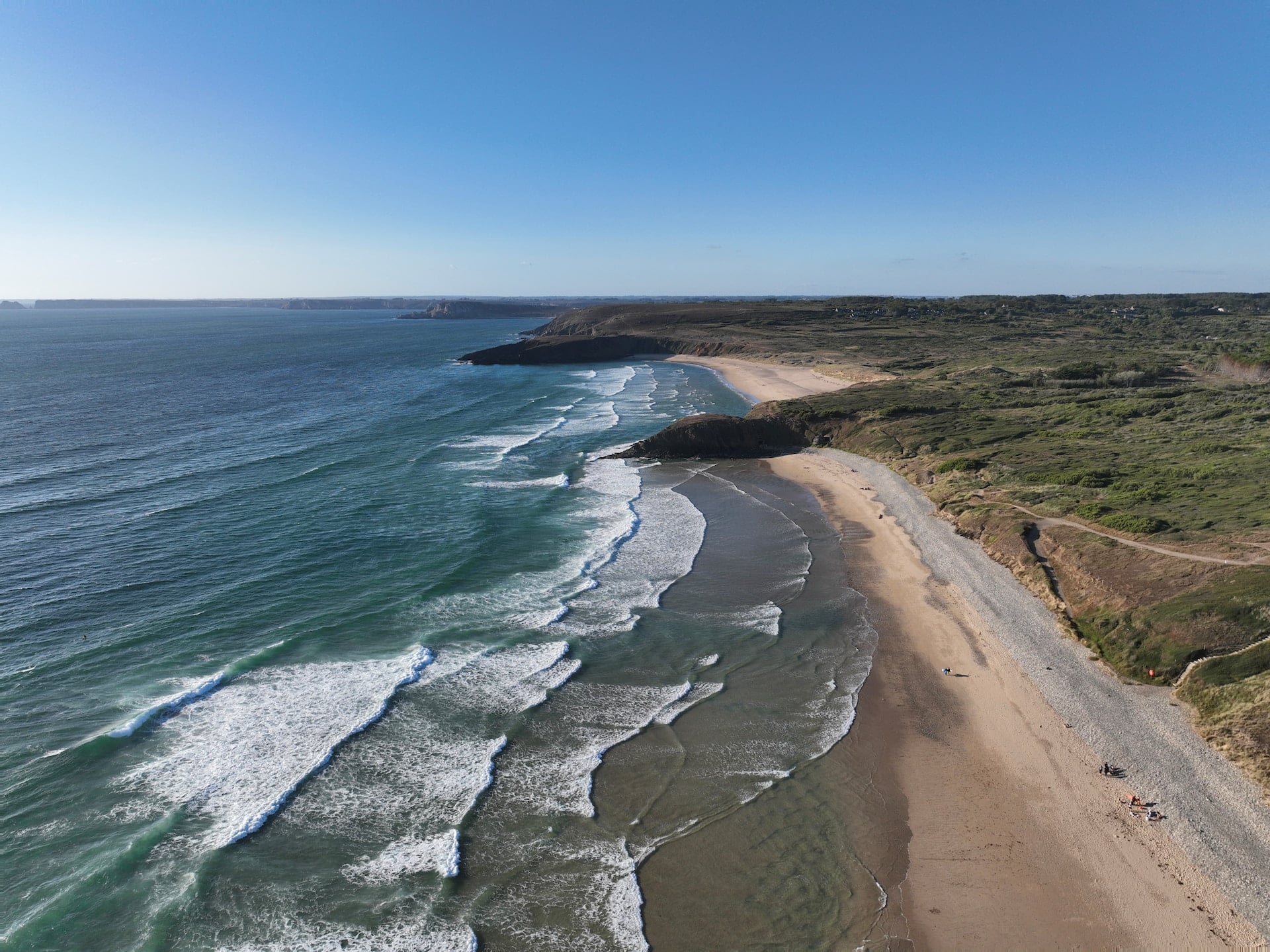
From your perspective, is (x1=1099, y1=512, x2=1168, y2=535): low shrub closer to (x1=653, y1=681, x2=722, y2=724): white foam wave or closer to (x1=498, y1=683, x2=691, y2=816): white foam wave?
(x1=653, y1=681, x2=722, y2=724): white foam wave

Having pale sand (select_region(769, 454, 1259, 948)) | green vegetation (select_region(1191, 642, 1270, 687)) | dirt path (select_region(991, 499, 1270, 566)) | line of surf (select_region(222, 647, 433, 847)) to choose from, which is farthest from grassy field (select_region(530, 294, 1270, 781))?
line of surf (select_region(222, 647, 433, 847))

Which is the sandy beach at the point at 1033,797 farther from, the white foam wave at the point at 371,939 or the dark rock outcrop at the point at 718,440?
the dark rock outcrop at the point at 718,440

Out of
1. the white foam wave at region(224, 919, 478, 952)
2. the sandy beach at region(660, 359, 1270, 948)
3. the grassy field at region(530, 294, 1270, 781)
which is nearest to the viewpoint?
the white foam wave at region(224, 919, 478, 952)

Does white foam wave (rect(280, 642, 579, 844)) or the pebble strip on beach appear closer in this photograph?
the pebble strip on beach

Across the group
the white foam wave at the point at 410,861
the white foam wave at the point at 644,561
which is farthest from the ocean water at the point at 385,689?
the white foam wave at the point at 644,561

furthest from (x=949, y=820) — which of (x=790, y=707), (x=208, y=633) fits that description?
(x=208, y=633)

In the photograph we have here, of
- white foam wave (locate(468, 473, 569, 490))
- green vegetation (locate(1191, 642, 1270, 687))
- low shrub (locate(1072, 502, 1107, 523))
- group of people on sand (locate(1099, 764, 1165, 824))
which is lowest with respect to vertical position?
group of people on sand (locate(1099, 764, 1165, 824))

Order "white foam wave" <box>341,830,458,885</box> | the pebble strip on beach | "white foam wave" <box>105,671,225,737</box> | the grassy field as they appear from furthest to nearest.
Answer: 1. the grassy field
2. "white foam wave" <box>105,671,225,737</box>
3. "white foam wave" <box>341,830,458,885</box>
4. the pebble strip on beach
